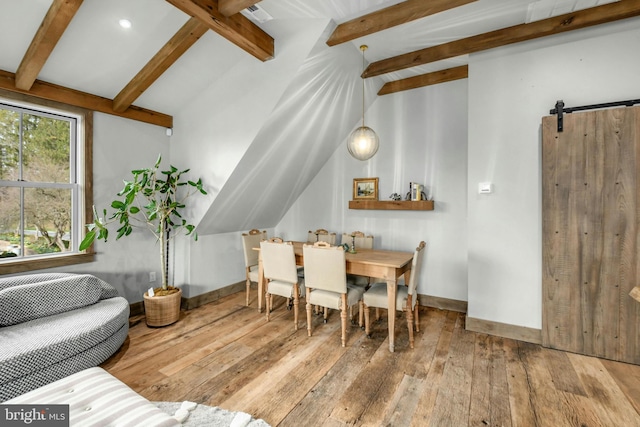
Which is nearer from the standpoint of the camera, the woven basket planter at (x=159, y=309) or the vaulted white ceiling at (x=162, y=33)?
the vaulted white ceiling at (x=162, y=33)

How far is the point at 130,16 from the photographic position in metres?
2.36

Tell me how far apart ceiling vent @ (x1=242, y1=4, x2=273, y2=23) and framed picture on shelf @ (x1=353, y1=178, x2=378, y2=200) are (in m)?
2.37

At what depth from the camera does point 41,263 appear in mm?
2777

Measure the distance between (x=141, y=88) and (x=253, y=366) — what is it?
2.96 meters

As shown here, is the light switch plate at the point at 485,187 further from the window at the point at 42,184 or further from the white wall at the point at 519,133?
the window at the point at 42,184

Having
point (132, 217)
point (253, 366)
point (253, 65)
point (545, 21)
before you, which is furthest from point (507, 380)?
point (132, 217)

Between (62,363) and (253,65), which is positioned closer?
(62,363)

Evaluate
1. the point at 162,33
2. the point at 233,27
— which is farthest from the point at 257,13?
the point at 162,33

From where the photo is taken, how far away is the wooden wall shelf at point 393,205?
370 cm

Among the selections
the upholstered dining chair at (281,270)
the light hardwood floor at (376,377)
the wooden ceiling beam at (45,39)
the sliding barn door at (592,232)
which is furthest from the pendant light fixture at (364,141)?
the wooden ceiling beam at (45,39)

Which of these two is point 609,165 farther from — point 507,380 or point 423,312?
point 423,312

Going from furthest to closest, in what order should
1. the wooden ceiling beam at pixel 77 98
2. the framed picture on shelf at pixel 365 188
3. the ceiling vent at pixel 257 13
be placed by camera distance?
1. the framed picture on shelf at pixel 365 188
2. the wooden ceiling beam at pixel 77 98
3. the ceiling vent at pixel 257 13

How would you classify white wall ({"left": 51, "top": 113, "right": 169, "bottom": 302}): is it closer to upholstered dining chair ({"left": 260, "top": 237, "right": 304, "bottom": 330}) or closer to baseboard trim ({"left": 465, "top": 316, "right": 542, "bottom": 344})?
upholstered dining chair ({"left": 260, "top": 237, "right": 304, "bottom": 330})

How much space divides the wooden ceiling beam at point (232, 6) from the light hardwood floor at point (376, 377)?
2.83 m
